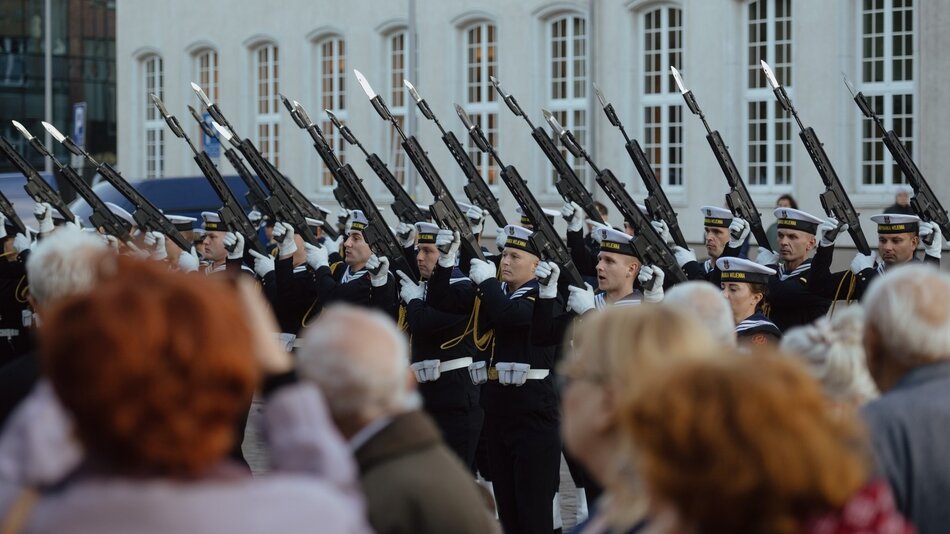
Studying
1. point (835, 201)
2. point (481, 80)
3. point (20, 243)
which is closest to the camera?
point (835, 201)

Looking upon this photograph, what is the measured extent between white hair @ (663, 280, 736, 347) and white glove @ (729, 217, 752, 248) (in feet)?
19.1

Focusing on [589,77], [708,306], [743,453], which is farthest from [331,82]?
[743,453]

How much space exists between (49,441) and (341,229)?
33.3 ft

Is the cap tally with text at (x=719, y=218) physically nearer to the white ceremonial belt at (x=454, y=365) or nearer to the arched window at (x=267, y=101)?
the white ceremonial belt at (x=454, y=365)

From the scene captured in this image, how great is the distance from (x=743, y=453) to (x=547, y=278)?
208 inches

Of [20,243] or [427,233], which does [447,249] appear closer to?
[427,233]

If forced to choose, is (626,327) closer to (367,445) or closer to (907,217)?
(367,445)

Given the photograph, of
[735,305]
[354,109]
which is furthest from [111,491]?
[354,109]

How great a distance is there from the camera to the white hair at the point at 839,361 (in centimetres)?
374

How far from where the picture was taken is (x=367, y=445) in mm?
3178

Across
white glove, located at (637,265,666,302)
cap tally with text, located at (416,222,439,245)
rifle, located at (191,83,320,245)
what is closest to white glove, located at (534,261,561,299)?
white glove, located at (637,265,666,302)

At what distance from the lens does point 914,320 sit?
3.52 metres

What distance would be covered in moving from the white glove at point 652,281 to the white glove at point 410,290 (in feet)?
4.10

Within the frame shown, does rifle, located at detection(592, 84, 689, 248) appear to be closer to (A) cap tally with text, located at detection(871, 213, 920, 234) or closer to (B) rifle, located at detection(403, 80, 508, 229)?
(B) rifle, located at detection(403, 80, 508, 229)
